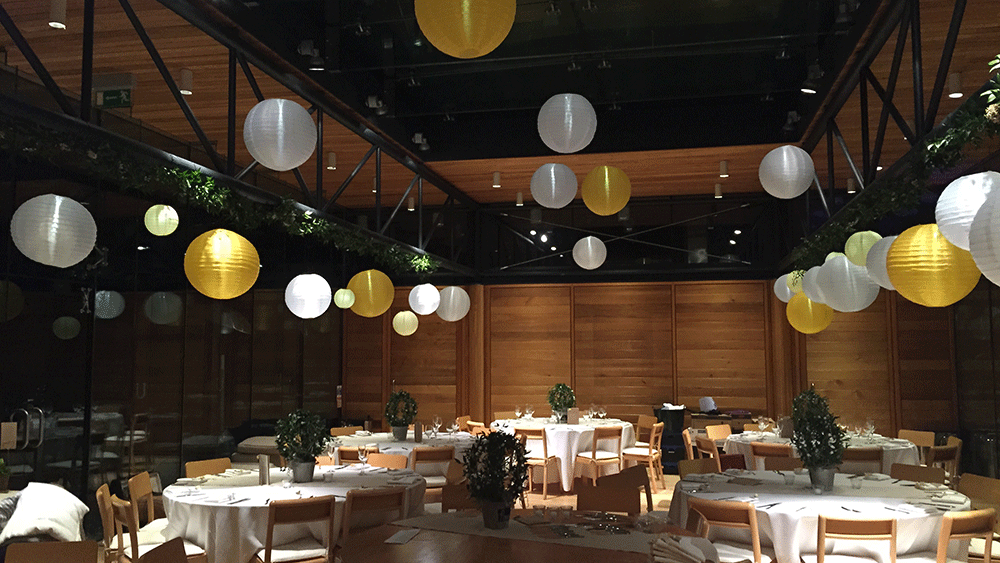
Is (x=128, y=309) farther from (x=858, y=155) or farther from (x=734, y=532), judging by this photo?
(x=858, y=155)

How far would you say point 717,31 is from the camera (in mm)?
7488

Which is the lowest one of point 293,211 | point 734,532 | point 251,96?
point 734,532

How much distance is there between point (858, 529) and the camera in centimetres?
439

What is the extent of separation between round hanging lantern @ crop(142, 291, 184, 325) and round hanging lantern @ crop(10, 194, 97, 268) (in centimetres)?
419

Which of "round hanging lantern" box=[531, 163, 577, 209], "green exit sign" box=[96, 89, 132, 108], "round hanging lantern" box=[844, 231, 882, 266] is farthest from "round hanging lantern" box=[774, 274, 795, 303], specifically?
"green exit sign" box=[96, 89, 132, 108]

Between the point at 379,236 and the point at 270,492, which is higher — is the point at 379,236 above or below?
above

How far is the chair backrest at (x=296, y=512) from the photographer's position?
4805mm

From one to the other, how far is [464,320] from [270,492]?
28.8 ft

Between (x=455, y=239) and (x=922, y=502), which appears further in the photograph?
(x=455, y=239)

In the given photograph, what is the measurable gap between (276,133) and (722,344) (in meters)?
9.94

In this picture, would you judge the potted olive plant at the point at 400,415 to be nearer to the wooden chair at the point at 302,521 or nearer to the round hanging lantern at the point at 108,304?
the round hanging lantern at the point at 108,304

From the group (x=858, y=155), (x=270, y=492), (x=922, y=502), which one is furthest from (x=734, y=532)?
(x=858, y=155)

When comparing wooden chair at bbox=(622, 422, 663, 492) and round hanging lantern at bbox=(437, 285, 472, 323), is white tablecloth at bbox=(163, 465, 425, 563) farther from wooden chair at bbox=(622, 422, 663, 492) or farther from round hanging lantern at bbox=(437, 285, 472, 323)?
round hanging lantern at bbox=(437, 285, 472, 323)

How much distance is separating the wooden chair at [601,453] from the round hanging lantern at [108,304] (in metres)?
5.75
